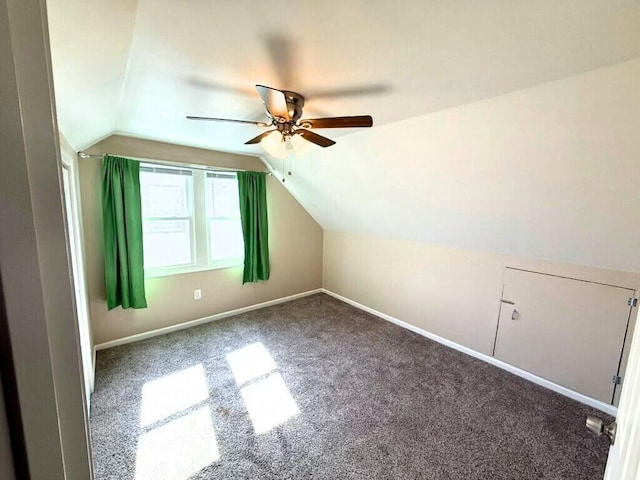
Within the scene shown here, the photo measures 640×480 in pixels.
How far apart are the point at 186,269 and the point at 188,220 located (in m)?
0.59

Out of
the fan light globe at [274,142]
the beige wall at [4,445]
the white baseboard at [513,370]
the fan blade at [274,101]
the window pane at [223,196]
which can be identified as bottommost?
the white baseboard at [513,370]

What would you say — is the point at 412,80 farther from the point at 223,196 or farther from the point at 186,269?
the point at 186,269

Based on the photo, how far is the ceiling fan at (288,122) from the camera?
1497mm

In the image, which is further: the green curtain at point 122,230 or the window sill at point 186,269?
the window sill at point 186,269

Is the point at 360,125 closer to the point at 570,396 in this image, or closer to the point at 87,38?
the point at 87,38

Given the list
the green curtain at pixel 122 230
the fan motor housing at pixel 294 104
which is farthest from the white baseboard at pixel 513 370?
the green curtain at pixel 122 230

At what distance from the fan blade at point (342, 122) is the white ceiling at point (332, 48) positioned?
0.61 ft

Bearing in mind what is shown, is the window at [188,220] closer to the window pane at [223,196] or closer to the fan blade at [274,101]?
the window pane at [223,196]

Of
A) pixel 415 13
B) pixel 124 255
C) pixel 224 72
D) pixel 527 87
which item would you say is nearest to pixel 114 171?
pixel 124 255

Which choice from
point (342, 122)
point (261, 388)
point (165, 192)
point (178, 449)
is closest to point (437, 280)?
point (261, 388)

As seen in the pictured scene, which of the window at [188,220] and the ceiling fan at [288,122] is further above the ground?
the ceiling fan at [288,122]

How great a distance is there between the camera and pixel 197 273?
11.1 feet

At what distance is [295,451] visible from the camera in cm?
173

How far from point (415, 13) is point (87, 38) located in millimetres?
1241
